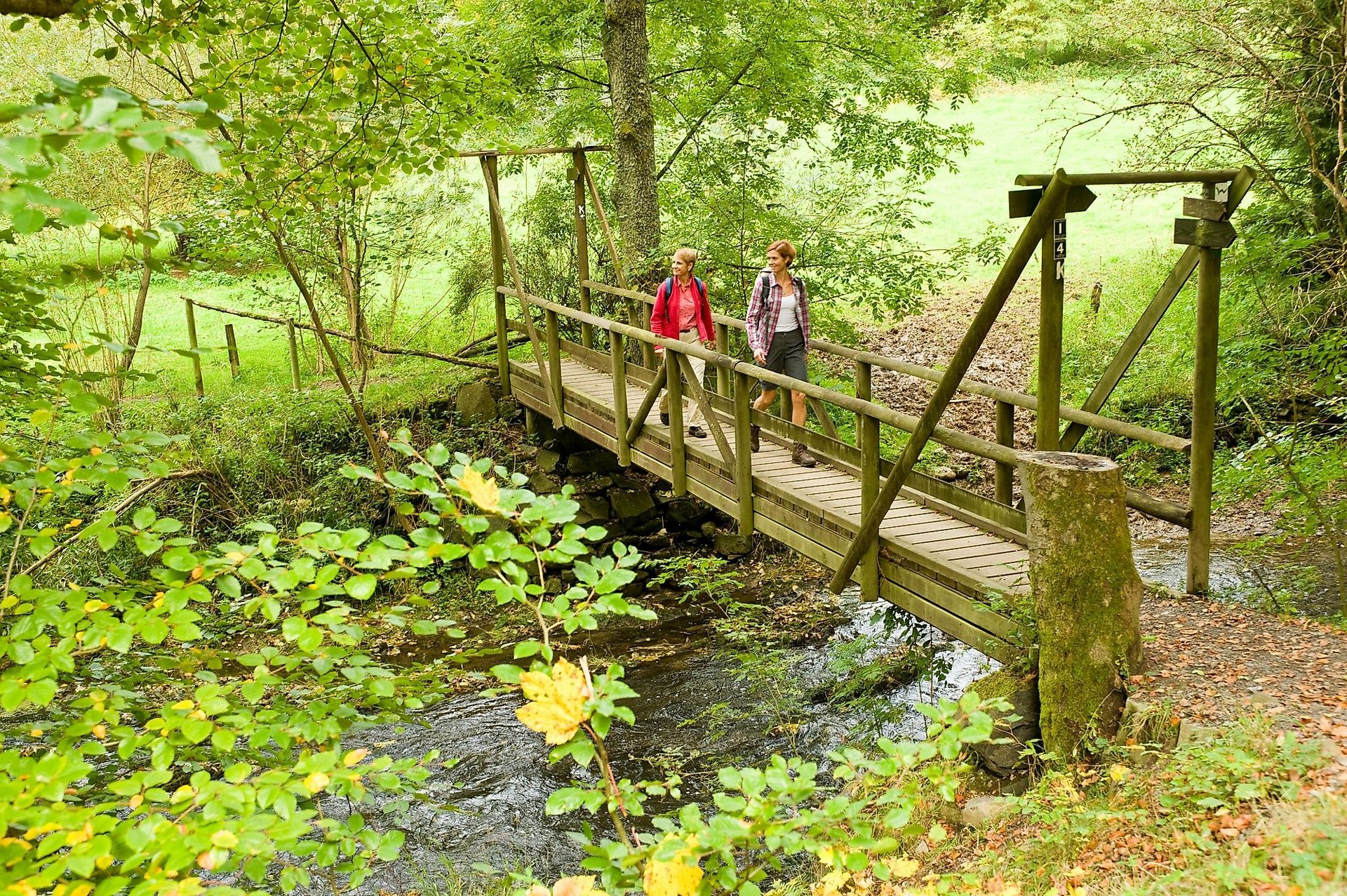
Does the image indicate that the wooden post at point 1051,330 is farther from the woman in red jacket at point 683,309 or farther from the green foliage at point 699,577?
the woman in red jacket at point 683,309

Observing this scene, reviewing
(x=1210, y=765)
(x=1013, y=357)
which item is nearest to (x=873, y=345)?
(x=1013, y=357)

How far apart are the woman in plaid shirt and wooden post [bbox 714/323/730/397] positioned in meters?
1.64

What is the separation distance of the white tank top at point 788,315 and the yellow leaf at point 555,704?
17.8 ft

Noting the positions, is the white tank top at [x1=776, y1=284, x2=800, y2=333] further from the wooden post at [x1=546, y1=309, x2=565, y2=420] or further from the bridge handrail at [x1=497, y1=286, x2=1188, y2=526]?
the wooden post at [x1=546, y1=309, x2=565, y2=420]

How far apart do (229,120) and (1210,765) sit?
12.0ft

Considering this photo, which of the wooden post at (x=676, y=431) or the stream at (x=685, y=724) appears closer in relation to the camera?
the stream at (x=685, y=724)

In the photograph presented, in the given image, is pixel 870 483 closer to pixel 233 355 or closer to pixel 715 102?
pixel 715 102

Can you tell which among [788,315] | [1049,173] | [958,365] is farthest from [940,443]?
[1049,173]

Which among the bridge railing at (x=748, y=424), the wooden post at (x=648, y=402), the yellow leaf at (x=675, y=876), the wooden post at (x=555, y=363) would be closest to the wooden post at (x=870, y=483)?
the bridge railing at (x=748, y=424)

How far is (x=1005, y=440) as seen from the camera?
20.2ft

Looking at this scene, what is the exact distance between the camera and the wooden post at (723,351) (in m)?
9.30

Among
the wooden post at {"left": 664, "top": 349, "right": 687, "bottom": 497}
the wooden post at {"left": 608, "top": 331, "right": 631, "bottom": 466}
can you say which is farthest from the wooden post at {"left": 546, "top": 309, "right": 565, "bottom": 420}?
the wooden post at {"left": 664, "top": 349, "right": 687, "bottom": 497}

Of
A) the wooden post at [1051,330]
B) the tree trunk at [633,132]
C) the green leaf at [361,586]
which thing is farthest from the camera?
the tree trunk at [633,132]

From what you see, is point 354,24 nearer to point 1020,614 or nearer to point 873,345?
point 1020,614
